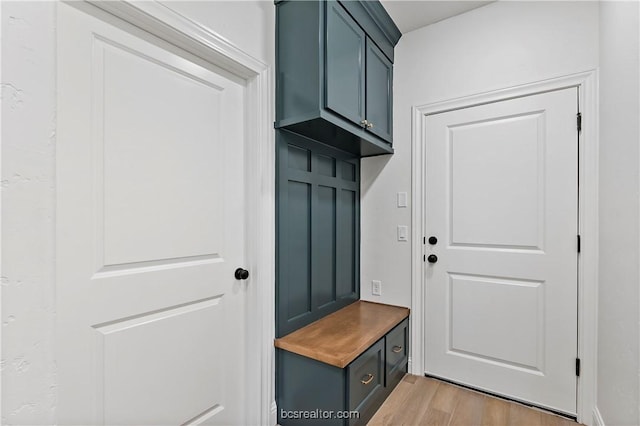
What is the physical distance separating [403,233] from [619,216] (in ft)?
4.05

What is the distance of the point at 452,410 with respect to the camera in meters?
1.92

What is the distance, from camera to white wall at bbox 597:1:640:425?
1261 millimetres

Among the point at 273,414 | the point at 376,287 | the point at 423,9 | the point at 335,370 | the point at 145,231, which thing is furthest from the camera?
the point at 376,287

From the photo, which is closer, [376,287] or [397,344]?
[397,344]

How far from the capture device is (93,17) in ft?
3.70

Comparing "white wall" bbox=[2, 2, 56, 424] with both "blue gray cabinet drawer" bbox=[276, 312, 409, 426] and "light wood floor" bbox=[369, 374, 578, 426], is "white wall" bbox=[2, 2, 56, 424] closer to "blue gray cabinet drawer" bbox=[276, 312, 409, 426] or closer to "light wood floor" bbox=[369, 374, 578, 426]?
"blue gray cabinet drawer" bbox=[276, 312, 409, 426]

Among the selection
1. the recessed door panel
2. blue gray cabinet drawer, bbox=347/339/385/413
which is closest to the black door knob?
blue gray cabinet drawer, bbox=347/339/385/413

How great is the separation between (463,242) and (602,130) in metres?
0.99

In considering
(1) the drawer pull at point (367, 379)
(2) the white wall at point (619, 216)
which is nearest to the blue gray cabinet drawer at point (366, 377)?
(1) the drawer pull at point (367, 379)

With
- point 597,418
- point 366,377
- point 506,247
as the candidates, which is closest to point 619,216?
point 506,247

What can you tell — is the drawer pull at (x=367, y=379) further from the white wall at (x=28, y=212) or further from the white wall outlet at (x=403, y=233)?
the white wall at (x=28, y=212)

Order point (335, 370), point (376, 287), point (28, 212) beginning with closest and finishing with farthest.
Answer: point (28, 212) → point (335, 370) → point (376, 287)

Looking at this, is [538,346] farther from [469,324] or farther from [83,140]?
[83,140]

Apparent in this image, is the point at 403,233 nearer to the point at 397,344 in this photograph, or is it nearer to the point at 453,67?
the point at 397,344
